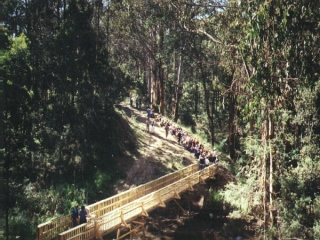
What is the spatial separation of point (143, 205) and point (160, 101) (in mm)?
22105

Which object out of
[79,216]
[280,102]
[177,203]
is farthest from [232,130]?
[79,216]

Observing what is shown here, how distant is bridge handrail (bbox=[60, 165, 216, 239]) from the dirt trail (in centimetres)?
367

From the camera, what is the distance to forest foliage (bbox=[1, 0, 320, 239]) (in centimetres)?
920

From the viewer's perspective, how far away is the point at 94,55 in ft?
82.2

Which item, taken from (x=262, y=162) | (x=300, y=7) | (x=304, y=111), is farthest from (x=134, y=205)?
(x=300, y=7)

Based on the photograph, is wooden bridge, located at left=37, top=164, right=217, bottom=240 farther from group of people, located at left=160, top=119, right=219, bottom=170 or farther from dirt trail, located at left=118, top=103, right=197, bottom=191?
dirt trail, located at left=118, top=103, right=197, bottom=191

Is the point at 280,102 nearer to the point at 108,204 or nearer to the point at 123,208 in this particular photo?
the point at 123,208

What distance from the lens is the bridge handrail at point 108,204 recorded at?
12.9m

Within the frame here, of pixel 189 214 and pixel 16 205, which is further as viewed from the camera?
pixel 189 214

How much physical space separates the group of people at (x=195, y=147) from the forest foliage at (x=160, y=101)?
1842 millimetres

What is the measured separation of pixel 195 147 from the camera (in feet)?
92.7

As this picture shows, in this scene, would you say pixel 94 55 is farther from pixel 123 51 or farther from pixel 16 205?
pixel 123 51

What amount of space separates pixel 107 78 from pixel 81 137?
4.34 meters

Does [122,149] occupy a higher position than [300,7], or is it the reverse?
[300,7]
